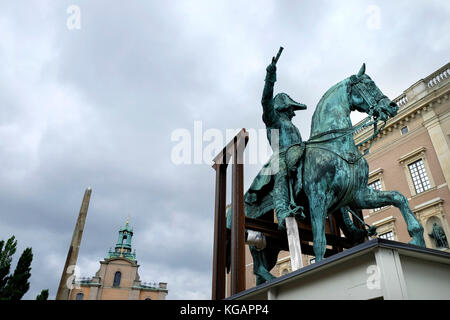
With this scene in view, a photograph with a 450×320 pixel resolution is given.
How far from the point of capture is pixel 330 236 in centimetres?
685

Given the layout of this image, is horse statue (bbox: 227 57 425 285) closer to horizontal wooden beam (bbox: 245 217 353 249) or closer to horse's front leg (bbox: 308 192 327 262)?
horse's front leg (bbox: 308 192 327 262)

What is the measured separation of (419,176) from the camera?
20.6 m

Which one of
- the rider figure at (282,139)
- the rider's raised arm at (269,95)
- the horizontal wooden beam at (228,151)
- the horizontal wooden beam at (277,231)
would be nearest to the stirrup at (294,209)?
the rider figure at (282,139)

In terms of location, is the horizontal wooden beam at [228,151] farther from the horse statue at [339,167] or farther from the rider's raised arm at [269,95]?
the horse statue at [339,167]

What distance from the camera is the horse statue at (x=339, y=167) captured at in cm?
535

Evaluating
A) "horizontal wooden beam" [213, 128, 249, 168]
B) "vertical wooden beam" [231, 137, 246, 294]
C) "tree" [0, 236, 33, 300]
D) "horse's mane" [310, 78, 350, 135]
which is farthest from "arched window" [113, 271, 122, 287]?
"horse's mane" [310, 78, 350, 135]

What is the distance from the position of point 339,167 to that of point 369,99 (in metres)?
1.31

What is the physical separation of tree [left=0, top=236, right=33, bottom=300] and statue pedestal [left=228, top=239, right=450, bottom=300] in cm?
2273

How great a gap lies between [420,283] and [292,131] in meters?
4.37

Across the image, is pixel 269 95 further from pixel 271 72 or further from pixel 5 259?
pixel 5 259

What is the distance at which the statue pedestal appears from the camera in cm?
265

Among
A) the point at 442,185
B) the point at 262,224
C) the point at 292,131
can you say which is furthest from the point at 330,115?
the point at 442,185

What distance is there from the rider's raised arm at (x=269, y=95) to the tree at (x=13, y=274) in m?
20.7
